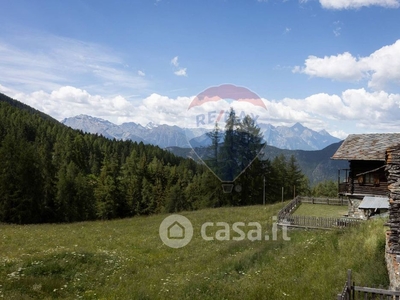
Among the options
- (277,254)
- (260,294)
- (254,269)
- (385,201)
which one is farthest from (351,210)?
(260,294)

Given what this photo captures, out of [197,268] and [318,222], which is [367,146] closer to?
[318,222]

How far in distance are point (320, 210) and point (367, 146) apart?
8.66 m

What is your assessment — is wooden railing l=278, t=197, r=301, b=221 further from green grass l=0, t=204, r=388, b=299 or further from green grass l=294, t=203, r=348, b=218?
green grass l=0, t=204, r=388, b=299

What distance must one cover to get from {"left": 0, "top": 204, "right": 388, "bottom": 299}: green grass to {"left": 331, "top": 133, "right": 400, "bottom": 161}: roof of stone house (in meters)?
11.9

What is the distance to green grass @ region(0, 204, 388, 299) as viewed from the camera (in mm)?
13047

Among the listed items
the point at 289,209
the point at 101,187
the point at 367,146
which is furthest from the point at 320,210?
the point at 101,187

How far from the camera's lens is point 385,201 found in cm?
2941

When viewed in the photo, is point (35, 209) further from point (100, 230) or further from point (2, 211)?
point (100, 230)

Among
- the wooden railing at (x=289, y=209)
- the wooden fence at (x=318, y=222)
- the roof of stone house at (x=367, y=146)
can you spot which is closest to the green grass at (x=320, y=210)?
the wooden railing at (x=289, y=209)

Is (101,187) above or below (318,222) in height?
below

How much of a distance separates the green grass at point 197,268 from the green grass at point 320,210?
28.4 ft

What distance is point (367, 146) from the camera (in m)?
32.6

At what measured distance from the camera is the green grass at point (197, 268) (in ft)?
42.8

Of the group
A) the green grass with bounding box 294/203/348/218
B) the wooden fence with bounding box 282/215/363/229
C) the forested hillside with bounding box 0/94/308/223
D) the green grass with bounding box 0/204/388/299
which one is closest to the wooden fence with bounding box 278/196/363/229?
the wooden fence with bounding box 282/215/363/229
